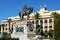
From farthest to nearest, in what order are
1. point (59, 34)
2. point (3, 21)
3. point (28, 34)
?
point (3, 21) → point (59, 34) → point (28, 34)

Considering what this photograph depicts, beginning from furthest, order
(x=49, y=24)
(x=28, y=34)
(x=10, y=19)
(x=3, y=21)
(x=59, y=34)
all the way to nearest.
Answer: (x=3, y=21) < (x=10, y=19) < (x=49, y=24) < (x=59, y=34) < (x=28, y=34)

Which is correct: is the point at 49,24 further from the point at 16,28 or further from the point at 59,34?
the point at 16,28

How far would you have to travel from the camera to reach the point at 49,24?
111 meters

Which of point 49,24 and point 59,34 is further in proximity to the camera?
point 49,24

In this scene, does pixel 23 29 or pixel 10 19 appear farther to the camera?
pixel 10 19

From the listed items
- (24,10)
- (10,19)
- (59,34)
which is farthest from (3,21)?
(24,10)

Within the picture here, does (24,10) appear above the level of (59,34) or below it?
above

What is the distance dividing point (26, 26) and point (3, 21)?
8829 centimetres

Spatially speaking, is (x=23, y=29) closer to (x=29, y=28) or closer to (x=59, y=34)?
(x=29, y=28)

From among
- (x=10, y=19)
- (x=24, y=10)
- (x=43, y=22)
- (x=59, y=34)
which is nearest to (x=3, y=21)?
(x=10, y=19)

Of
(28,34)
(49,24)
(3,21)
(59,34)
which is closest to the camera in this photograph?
(28,34)

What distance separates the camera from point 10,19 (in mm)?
121625

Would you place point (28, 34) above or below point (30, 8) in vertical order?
below

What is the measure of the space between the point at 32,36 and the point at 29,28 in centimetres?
125
